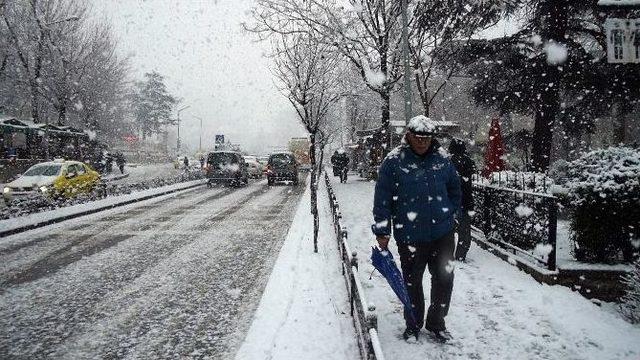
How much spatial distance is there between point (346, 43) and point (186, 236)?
1368 cm

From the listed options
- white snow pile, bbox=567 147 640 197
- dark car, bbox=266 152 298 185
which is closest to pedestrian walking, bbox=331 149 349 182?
dark car, bbox=266 152 298 185

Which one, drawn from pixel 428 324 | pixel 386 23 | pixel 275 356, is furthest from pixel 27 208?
pixel 386 23

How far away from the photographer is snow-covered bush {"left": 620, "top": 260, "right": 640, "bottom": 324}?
476 centimetres

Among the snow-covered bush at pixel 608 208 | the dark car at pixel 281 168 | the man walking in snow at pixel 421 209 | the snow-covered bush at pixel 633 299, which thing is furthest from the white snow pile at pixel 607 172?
the dark car at pixel 281 168

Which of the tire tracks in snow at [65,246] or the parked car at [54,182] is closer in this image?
the tire tracks in snow at [65,246]

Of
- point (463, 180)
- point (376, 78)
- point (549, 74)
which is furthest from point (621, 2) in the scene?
point (376, 78)

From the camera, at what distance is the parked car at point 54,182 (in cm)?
1551

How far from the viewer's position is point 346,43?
2045 centimetres

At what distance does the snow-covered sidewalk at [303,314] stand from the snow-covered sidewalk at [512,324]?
0.43 metres

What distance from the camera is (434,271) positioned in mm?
4035

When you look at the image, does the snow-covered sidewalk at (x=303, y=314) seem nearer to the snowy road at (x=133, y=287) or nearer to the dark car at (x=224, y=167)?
the snowy road at (x=133, y=287)

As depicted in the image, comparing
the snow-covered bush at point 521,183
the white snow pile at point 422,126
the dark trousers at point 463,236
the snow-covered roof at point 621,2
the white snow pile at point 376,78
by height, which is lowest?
the dark trousers at point 463,236

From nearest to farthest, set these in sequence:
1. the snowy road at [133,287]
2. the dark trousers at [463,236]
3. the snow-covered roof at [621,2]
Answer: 1. the snowy road at [133,287]
2. the snow-covered roof at [621,2]
3. the dark trousers at [463,236]

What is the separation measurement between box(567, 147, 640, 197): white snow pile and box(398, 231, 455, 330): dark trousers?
2709 millimetres
